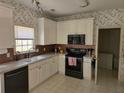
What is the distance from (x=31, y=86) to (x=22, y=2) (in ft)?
8.86

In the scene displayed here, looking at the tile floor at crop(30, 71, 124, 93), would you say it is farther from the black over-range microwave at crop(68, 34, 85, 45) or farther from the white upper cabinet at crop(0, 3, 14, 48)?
the white upper cabinet at crop(0, 3, 14, 48)

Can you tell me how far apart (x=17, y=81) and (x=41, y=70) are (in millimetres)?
1048

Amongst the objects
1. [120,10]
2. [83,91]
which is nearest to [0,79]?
[83,91]

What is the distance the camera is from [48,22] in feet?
13.5

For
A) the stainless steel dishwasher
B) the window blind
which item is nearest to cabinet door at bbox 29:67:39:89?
the stainless steel dishwasher

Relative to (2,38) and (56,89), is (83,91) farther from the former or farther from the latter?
(2,38)

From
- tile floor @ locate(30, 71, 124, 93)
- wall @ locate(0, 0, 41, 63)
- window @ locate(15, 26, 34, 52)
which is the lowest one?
tile floor @ locate(30, 71, 124, 93)

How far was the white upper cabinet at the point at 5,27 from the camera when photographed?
7.38 feet

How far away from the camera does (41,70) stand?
10.9 ft

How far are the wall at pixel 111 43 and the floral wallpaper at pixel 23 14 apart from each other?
3.79 meters

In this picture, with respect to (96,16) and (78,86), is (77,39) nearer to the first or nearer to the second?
(96,16)

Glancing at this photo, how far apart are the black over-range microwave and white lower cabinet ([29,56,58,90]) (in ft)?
3.46

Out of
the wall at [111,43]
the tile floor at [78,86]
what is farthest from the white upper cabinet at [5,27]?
the wall at [111,43]

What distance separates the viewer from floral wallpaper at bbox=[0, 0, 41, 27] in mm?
2986
